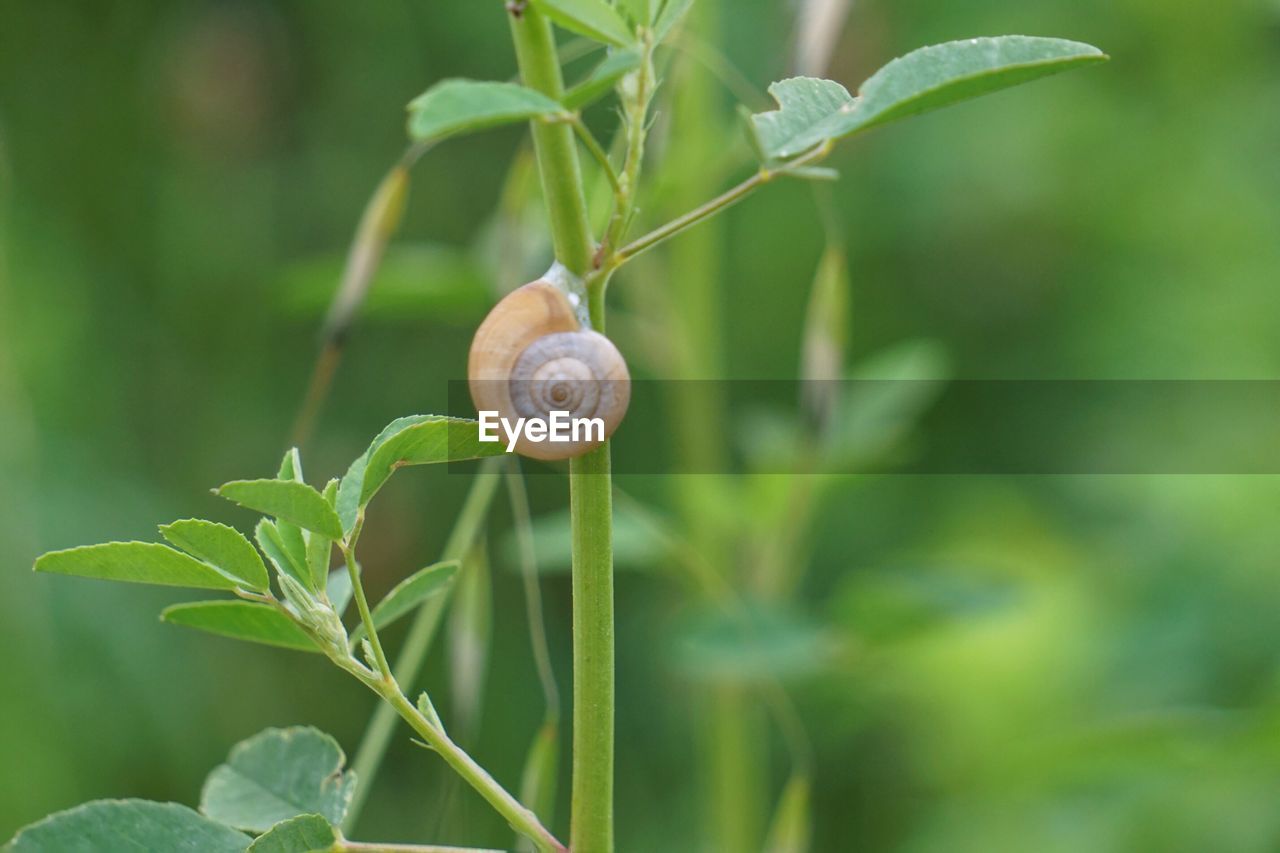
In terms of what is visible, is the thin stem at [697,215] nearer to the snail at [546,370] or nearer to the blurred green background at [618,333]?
the snail at [546,370]

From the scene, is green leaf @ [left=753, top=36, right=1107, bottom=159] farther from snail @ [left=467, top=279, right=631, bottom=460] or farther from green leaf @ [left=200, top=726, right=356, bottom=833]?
green leaf @ [left=200, top=726, right=356, bottom=833]

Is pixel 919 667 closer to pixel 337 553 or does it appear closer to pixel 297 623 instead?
pixel 337 553

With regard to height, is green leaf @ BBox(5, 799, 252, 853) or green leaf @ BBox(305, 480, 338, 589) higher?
green leaf @ BBox(305, 480, 338, 589)

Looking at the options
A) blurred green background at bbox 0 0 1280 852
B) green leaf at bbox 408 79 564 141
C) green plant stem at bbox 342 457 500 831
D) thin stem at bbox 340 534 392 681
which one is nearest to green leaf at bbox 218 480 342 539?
thin stem at bbox 340 534 392 681

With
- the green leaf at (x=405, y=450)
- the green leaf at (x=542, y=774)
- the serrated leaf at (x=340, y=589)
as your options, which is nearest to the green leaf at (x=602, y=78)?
the green leaf at (x=405, y=450)

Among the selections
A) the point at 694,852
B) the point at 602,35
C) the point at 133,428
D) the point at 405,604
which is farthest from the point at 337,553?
the point at 602,35

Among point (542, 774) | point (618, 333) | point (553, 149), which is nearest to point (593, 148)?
point (553, 149)
